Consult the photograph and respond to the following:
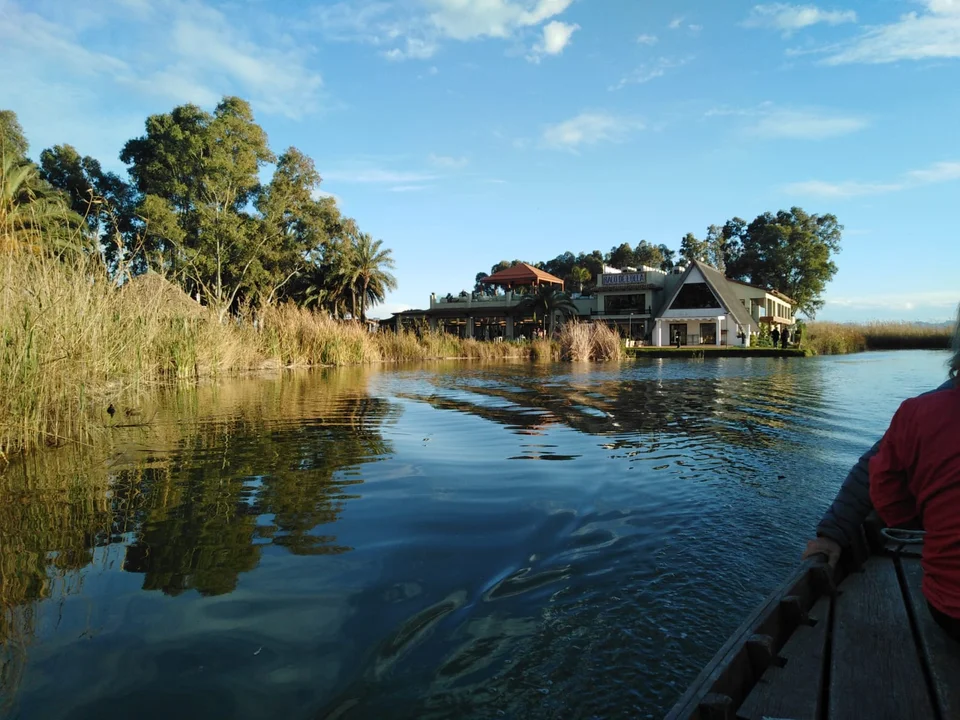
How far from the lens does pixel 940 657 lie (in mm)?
1790

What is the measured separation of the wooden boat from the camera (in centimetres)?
155

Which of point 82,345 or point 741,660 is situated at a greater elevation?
point 82,345

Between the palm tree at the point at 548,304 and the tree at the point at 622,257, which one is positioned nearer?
the palm tree at the point at 548,304

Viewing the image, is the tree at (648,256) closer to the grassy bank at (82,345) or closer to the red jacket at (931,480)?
the grassy bank at (82,345)

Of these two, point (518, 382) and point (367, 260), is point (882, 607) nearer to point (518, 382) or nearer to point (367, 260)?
point (518, 382)

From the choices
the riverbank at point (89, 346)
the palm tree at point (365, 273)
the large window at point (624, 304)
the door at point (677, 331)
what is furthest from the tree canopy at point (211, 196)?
the door at point (677, 331)

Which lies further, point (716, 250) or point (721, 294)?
point (716, 250)

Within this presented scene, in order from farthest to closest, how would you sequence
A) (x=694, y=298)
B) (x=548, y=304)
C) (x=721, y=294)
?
(x=548, y=304) → (x=694, y=298) → (x=721, y=294)

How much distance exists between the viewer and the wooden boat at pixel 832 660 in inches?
61.0

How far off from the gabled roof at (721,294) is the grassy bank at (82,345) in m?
32.0

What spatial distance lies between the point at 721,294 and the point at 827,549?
4201cm

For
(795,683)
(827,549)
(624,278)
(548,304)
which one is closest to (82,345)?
(827,549)

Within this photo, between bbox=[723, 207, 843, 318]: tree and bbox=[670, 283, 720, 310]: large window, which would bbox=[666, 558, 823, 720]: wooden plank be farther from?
bbox=[723, 207, 843, 318]: tree

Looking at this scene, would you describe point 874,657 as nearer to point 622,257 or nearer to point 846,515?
point 846,515
